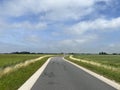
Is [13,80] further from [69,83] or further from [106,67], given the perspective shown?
[106,67]

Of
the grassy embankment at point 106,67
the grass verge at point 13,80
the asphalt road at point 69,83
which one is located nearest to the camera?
the asphalt road at point 69,83

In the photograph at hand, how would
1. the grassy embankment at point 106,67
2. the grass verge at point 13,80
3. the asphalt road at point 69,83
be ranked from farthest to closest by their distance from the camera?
the grassy embankment at point 106,67 → the grass verge at point 13,80 → the asphalt road at point 69,83

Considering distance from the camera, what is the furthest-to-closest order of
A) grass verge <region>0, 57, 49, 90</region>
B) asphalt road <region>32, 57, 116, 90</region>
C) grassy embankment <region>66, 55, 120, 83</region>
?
grassy embankment <region>66, 55, 120, 83</region> < grass verge <region>0, 57, 49, 90</region> < asphalt road <region>32, 57, 116, 90</region>

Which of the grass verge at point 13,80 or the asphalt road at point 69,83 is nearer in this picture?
the asphalt road at point 69,83

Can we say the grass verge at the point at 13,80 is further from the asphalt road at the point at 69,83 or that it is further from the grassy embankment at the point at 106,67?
the grassy embankment at the point at 106,67

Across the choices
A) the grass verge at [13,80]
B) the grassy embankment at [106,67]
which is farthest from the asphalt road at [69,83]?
the grassy embankment at [106,67]

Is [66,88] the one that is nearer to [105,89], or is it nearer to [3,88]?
[105,89]

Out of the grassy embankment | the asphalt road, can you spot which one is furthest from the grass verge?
the grassy embankment

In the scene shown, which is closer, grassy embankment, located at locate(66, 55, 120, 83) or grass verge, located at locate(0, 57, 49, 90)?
grass verge, located at locate(0, 57, 49, 90)

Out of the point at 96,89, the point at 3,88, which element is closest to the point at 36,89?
the point at 3,88

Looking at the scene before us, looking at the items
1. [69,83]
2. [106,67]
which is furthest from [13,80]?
[106,67]

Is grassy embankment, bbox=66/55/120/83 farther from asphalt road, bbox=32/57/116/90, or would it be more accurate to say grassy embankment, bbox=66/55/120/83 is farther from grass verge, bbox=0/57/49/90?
grass verge, bbox=0/57/49/90

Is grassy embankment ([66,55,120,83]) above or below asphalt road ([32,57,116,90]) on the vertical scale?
above

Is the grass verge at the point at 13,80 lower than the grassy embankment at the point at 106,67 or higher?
Answer: lower
